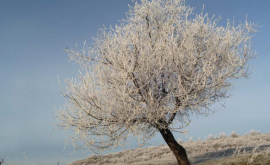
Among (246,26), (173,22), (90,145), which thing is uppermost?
(173,22)

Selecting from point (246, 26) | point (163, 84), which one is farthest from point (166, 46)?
point (246, 26)

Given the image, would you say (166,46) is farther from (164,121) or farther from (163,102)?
(164,121)

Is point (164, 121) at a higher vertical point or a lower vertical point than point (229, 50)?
lower

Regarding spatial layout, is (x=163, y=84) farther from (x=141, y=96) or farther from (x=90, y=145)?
(x=90, y=145)

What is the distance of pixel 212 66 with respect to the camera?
9.73 meters

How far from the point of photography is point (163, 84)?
33.1ft

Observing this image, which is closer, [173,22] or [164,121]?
[164,121]

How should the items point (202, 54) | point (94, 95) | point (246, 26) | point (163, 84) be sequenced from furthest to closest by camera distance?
1. point (246, 26)
2. point (202, 54)
3. point (163, 84)
4. point (94, 95)

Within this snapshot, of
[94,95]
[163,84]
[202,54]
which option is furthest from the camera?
[202,54]

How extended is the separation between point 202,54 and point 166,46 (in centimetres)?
250

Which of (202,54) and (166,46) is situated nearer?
(166,46)

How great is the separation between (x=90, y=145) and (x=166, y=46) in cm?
519

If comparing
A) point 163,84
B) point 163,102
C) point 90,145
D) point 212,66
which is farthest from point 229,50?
point 90,145

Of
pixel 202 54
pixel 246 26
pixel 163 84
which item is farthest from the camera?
pixel 246 26
